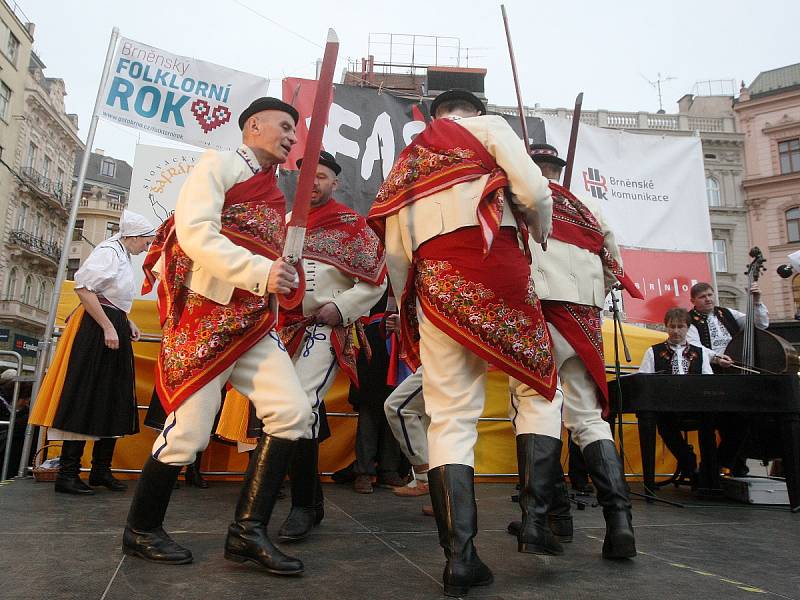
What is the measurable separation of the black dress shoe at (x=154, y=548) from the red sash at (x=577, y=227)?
6.93 ft

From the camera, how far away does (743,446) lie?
15.6 feet

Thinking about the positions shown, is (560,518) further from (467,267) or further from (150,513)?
(150,513)

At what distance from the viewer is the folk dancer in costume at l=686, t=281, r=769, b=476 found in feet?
16.1

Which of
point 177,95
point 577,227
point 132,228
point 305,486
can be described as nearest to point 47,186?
point 177,95

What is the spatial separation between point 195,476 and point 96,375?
38.0 inches

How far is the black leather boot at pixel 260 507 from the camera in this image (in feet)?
6.70

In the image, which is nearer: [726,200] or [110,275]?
[110,275]

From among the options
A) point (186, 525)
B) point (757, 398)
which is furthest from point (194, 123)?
point (757, 398)

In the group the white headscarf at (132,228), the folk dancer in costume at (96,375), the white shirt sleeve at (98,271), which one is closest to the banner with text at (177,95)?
the white headscarf at (132,228)

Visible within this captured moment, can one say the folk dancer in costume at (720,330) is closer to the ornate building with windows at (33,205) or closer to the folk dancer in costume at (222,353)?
the folk dancer in costume at (222,353)

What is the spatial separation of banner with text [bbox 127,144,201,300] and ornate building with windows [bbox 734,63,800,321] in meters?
32.2

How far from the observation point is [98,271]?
392cm

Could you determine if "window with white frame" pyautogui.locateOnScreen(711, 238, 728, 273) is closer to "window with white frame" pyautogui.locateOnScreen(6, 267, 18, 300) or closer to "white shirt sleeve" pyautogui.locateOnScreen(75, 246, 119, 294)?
"white shirt sleeve" pyautogui.locateOnScreen(75, 246, 119, 294)

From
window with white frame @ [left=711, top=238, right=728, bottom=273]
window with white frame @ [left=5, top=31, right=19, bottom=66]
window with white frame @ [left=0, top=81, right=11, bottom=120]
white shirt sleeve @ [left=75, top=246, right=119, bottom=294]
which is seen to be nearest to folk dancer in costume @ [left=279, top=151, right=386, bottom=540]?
white shirt sleeve @ [left=75, top=246, right=119, bottom=294]
